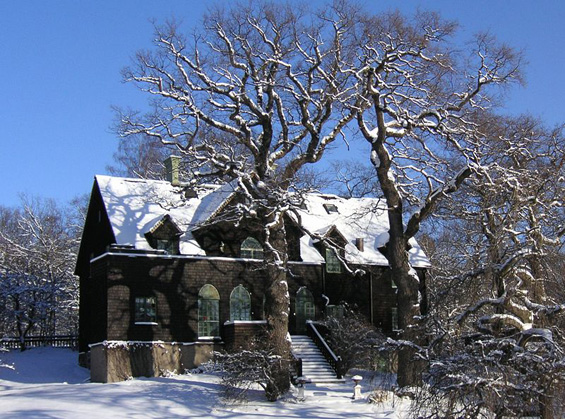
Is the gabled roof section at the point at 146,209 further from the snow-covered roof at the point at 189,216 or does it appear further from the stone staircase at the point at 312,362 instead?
the stone staircase at the point at 312,362

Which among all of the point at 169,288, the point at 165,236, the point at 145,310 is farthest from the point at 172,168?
the point at 145,310

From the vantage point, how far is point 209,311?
3369 cm

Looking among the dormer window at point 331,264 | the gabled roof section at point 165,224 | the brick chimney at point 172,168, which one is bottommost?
the dormer window at point 331,264

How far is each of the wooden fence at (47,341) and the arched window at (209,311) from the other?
1334 cm

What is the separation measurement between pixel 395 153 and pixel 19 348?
25.2 m

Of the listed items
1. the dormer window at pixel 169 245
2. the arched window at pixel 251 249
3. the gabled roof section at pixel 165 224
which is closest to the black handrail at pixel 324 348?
the arched window at pixel 251 249

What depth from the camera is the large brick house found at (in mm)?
31797

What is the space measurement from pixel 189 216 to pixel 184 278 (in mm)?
2857

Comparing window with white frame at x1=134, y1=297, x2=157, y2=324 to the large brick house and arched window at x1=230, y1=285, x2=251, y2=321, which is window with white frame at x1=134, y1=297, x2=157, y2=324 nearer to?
the large brick house

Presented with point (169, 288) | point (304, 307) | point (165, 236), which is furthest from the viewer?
point (304, 307)

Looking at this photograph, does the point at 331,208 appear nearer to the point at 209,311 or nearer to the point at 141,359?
the point at 209,311

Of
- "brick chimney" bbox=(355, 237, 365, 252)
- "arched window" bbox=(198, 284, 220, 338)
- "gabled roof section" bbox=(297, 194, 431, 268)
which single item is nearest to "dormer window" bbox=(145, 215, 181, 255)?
"arched window" bbox=(198, 284, 220, 338)

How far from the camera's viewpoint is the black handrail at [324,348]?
32.0m

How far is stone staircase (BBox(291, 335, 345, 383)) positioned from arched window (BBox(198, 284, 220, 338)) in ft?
11.0
